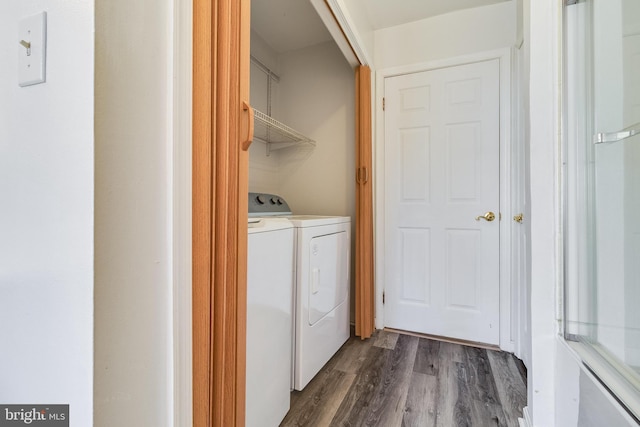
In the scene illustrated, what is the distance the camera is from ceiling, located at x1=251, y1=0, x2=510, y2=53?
1.96m

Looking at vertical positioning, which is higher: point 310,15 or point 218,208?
point 310,15

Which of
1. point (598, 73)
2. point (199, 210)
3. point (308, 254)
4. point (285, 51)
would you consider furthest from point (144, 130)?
point (285, 51)

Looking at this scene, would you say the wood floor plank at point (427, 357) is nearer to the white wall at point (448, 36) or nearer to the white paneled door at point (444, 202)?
the white paneled door at point (444, 202)

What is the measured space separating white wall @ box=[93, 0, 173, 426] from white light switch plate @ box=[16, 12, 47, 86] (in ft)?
0.48

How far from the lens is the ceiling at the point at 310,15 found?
6.44 feet

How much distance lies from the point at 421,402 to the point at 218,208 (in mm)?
1463

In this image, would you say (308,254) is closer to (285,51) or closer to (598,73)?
(598,73)

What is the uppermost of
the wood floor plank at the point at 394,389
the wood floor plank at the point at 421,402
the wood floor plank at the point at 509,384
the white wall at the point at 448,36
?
the white wall at the point at 448,36

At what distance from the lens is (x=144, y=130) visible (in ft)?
1.63

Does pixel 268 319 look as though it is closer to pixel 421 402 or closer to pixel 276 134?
pixel 421 402

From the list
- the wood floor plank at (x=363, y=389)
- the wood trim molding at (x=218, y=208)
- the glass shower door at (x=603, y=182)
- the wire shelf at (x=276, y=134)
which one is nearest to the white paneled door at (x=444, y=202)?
the wood floor plank at (x=363, y=389)

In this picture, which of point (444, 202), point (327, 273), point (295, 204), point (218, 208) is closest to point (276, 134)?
point (295, 204)

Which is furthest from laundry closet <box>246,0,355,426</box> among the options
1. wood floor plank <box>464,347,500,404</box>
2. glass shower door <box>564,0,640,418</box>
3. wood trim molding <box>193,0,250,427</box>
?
glass shower door <box>564,0,640,418</box>

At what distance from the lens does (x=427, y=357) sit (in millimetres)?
1827
